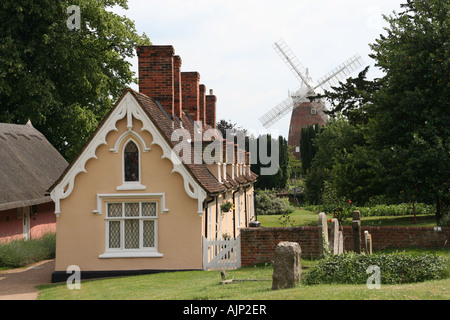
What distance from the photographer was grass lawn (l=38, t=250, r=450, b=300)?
9695mm

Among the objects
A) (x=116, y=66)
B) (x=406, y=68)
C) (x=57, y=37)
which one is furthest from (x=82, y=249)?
(x=116, y=66)

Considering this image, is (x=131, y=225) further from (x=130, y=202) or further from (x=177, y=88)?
(x=177, y=88)

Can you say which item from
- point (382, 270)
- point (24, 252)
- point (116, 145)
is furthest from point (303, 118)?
point (382, 270)

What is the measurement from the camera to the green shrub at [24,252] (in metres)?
20.9

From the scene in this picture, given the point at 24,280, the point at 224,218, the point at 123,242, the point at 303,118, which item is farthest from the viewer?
the point at 303,118

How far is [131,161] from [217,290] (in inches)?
284

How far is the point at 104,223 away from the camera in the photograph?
17781mm

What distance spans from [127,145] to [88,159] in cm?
145

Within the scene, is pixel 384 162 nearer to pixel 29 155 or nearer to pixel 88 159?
pixel 88 159

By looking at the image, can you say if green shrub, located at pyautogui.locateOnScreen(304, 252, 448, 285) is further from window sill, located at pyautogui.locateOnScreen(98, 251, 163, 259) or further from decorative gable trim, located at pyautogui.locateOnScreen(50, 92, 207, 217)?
window sill, located at pyautogui.locateOnScreen(98, 251, 163, 259)

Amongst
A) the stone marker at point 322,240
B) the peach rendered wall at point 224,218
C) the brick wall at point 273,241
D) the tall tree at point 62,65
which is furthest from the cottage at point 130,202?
the tall tree at point 62,65

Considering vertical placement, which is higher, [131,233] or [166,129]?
[166,129]

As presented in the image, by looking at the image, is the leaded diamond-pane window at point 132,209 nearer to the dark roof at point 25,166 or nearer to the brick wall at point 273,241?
the brick wall at point 273,241

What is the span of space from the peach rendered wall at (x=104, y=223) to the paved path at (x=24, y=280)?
3.91ft
